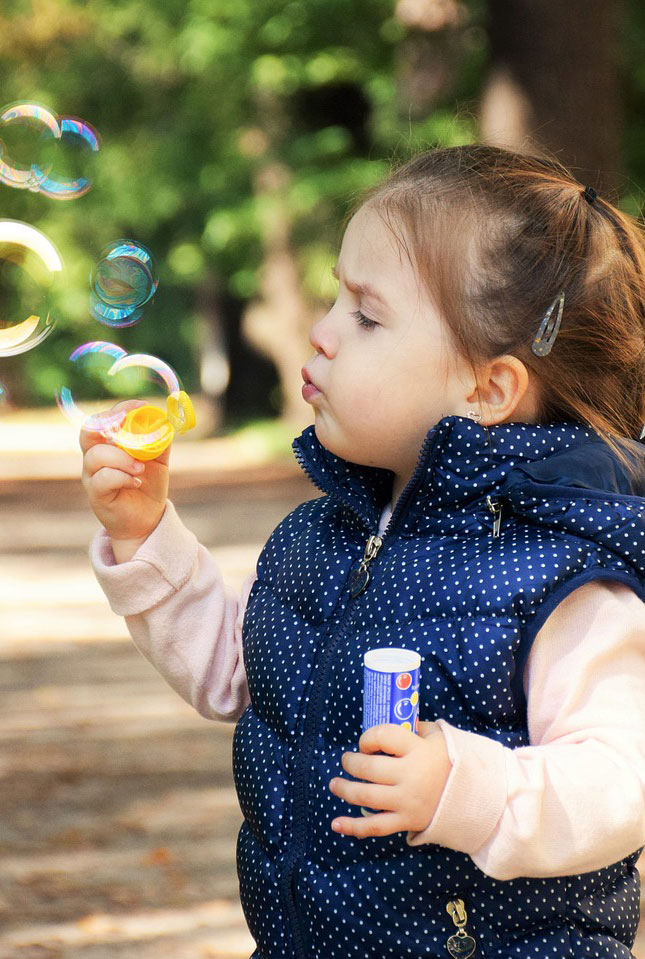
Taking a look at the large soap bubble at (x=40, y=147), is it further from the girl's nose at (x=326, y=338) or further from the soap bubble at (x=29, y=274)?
the girl's nose at (x=326, y=338)

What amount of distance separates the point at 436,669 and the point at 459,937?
1.06ft

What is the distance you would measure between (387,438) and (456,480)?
12 centimetres

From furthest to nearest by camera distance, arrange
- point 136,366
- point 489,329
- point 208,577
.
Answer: point 136,366 < point 208,577 < point 489,329

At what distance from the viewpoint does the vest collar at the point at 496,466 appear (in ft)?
5.17

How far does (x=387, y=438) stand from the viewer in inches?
65.4

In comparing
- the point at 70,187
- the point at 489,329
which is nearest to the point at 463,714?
the point at 489,329

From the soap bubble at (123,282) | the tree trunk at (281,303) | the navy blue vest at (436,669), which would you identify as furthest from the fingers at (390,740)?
the tree trunk at (281,303)

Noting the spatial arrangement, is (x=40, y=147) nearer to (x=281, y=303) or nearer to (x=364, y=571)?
(x=364, y=571)

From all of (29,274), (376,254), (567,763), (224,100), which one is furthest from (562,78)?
(224,100)

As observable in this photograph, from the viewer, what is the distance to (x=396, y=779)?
135cm

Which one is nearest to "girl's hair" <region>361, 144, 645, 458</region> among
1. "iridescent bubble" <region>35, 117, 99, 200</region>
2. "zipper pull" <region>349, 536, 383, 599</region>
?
"zipper pull" <region>349, 536, 383, 599</region>

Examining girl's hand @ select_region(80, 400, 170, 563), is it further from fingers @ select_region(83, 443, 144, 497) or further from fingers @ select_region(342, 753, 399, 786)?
fingers @ select_region(342, 753, 399, 786)

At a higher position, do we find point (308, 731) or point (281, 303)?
point (308, 731)

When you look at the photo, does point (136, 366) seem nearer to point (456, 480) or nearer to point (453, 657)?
point (456, 480)
